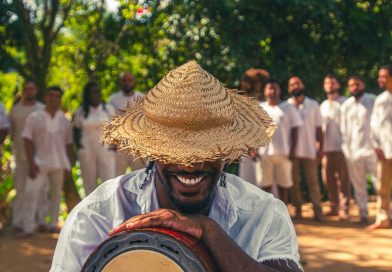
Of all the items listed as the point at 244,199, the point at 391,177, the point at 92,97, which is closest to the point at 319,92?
the point at 391,177

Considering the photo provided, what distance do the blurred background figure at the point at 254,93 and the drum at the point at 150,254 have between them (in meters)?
6.73

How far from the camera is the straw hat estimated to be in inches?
106

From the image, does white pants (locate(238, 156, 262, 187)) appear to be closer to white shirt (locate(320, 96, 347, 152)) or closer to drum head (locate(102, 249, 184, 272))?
white shirt (locate(320, 96, 347, 152))

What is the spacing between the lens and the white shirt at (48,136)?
9062 millimetres

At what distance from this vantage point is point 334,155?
10586mm

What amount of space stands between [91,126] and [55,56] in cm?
480

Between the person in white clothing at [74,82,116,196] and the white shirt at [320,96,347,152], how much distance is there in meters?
2.59

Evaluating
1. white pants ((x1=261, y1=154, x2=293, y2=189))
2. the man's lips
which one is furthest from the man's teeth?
white pants ((x1=261, y1=154, x2=293, y2=189))

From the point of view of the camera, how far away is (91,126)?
9492 millimetres

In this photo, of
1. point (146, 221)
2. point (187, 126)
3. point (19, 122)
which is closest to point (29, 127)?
point (19, 122)

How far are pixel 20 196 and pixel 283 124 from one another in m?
2.99

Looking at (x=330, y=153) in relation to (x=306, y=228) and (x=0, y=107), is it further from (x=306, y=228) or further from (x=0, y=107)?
(x=0, y=107)

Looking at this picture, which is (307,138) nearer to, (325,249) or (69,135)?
(325,249)

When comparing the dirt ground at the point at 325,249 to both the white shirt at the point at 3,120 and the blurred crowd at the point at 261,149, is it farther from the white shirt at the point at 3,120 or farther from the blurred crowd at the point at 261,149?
the white shirt at the point at 3,120
